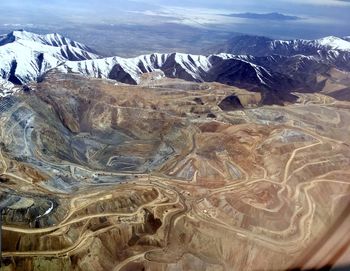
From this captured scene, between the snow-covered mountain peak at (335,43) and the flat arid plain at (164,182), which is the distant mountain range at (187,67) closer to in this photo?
the snow-covered mountain peak at (335,43)

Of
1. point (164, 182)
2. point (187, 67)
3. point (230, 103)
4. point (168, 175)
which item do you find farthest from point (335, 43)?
point (164, 182)

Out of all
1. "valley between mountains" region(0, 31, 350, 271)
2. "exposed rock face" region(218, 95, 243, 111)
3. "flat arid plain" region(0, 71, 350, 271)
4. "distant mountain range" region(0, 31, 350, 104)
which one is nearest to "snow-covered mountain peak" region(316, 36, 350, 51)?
"distant mountain range" region(0, 31, 350, 104)

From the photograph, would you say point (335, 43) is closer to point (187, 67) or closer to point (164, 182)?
point (187, 67)

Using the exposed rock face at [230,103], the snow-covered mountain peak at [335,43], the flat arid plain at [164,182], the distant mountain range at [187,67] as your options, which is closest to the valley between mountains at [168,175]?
the flat arid plain at [164,182]

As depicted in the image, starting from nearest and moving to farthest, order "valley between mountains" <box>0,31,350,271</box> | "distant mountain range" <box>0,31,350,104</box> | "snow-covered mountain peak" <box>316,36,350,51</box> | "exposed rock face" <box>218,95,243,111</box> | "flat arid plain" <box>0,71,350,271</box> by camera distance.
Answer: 1. "flat arid plain" <box>0,71,350,271</box>
2. "valley between mountains" <box>0,31,350,271</box>
3. "exposed rock face" <box>218,95,243,111</box>
4. "distant mountain range" <box>0,31,350,104</box>
5. "snow-covered mountain peak" <box>316,36,350,51</box>

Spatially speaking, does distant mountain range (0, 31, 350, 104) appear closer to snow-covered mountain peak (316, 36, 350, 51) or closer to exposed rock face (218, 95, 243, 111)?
exposed rock face (218, 95, 243, 111)
